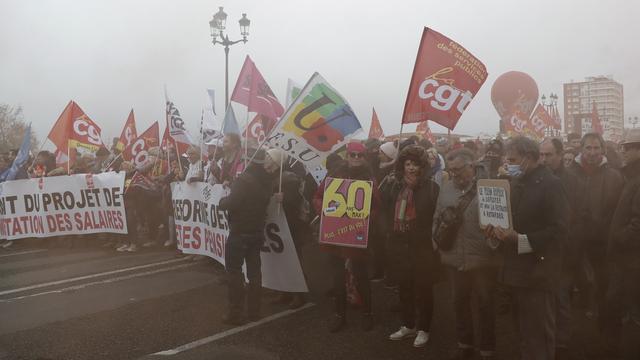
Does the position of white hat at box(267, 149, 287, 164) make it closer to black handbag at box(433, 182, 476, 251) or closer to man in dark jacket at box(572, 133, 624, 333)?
black handbag at box(433, 182, 476, 251)

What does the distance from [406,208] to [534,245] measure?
1.59 metres

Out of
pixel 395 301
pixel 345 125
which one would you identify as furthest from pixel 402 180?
pixel 395 301

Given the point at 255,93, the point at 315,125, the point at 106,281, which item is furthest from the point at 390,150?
the point at 106,281

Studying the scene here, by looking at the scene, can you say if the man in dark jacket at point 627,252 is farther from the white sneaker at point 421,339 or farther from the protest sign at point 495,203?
the white sneaker at point 421,339

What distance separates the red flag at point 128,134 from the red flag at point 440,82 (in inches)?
306

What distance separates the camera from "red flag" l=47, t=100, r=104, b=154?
11.6 m

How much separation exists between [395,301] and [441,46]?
3.13 meters

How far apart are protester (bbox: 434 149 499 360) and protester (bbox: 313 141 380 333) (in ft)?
3.50

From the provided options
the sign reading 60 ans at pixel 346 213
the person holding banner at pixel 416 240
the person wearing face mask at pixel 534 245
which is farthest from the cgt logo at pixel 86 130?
the person wearing face mask at pixel 534 245

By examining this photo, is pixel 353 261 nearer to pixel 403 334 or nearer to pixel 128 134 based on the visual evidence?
pixel 403 334

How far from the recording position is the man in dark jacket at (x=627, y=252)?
4.76m

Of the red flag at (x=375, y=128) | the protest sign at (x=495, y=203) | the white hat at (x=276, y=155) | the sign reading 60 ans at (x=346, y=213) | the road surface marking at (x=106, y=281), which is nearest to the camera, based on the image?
the protest sign at (x=495, y=203)

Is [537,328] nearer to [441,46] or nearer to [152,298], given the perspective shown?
[441,46]

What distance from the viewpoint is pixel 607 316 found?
505cm
